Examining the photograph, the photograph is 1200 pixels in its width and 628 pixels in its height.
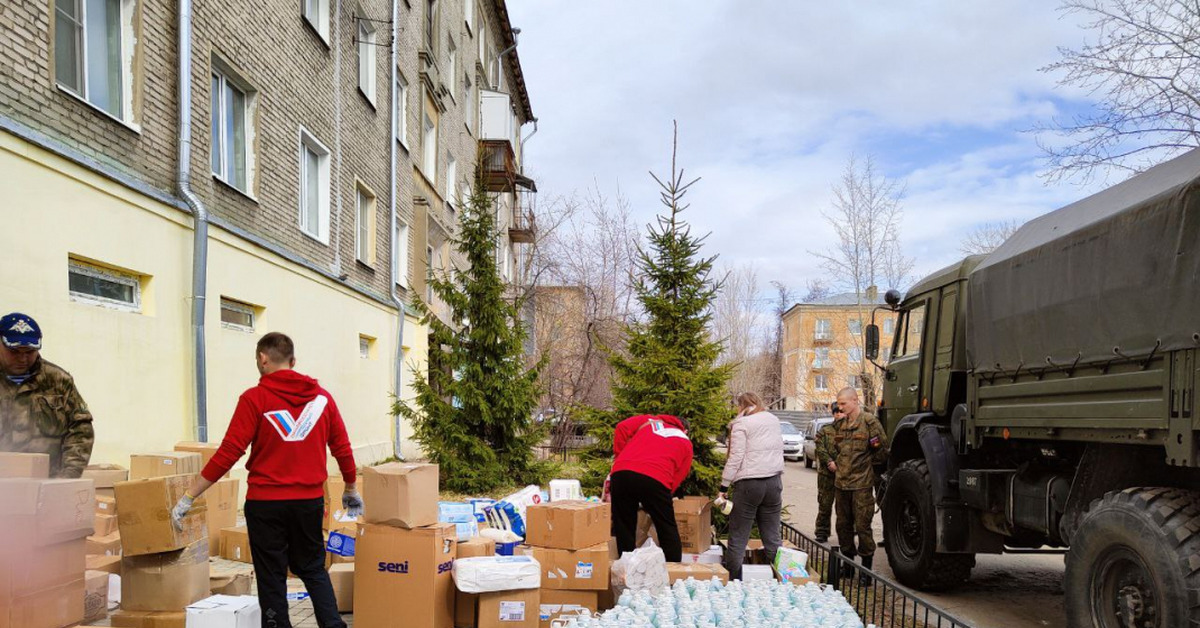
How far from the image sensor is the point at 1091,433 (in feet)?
15.8

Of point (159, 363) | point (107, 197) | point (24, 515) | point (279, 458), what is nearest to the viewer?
point (24, 515)

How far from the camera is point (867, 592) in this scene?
18.7 feet

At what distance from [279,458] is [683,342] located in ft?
17.7

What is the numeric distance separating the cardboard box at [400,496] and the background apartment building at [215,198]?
123 inches

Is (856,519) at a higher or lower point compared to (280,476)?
lower

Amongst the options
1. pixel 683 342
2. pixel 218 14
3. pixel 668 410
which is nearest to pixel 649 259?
pixel 683 342

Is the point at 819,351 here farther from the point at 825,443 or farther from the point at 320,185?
the point at 825,443

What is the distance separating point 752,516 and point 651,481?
3.92 ft

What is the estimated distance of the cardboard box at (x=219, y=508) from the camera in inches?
258

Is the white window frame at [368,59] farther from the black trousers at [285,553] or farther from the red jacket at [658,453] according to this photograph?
the black trousers at [285,553]

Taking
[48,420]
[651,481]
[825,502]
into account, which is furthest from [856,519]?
[48,420]

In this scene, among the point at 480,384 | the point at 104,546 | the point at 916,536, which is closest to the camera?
the point at 104,546

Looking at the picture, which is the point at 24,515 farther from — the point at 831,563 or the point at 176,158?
the point at 176,158

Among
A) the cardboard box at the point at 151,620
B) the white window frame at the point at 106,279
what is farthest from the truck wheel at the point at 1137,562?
the white window frame at the point at 106,279
